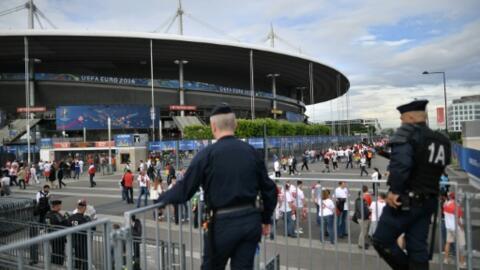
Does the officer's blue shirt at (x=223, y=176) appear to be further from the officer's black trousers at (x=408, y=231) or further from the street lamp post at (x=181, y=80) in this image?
the street lamp post at (x=181, y=80)

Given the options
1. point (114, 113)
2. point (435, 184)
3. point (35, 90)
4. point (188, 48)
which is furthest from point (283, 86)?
point (435, 184)

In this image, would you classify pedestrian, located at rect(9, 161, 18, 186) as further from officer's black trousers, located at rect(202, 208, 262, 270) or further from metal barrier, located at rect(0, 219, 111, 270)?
officer's black trousers, located at rect(202, 208, 262, 270)

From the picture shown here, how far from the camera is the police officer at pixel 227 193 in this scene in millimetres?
3029

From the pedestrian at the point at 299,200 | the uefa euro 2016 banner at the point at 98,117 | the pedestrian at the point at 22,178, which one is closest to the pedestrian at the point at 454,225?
the pedestrian at the point at 299,200

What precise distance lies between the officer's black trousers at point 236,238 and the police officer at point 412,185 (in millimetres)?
1195

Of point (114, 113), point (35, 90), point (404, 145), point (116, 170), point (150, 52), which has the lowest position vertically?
point (116, 170)

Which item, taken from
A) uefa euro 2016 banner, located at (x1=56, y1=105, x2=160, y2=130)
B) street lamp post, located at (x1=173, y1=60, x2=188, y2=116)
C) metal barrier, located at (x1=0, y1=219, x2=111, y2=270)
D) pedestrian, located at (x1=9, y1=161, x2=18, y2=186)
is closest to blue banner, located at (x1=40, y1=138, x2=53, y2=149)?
pedestrian, located at (x1=9, y1=161, x2=18, y2=186)

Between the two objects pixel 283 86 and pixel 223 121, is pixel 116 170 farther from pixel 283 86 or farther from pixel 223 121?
pixel 283 86

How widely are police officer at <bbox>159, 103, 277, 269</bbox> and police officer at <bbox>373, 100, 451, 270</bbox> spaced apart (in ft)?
3.78

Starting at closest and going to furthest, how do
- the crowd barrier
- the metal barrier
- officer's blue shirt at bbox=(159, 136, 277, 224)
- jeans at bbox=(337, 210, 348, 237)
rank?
the metal barrier < officer's blue shirt at bbox=(159, 136, 277, 224) < the crowd barrier < jeans at bbox=(337, 210, 348, 237)

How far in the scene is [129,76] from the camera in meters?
69.5

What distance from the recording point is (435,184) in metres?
3.44

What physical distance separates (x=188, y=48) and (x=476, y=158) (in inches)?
1869

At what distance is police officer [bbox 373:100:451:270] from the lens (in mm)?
3330
